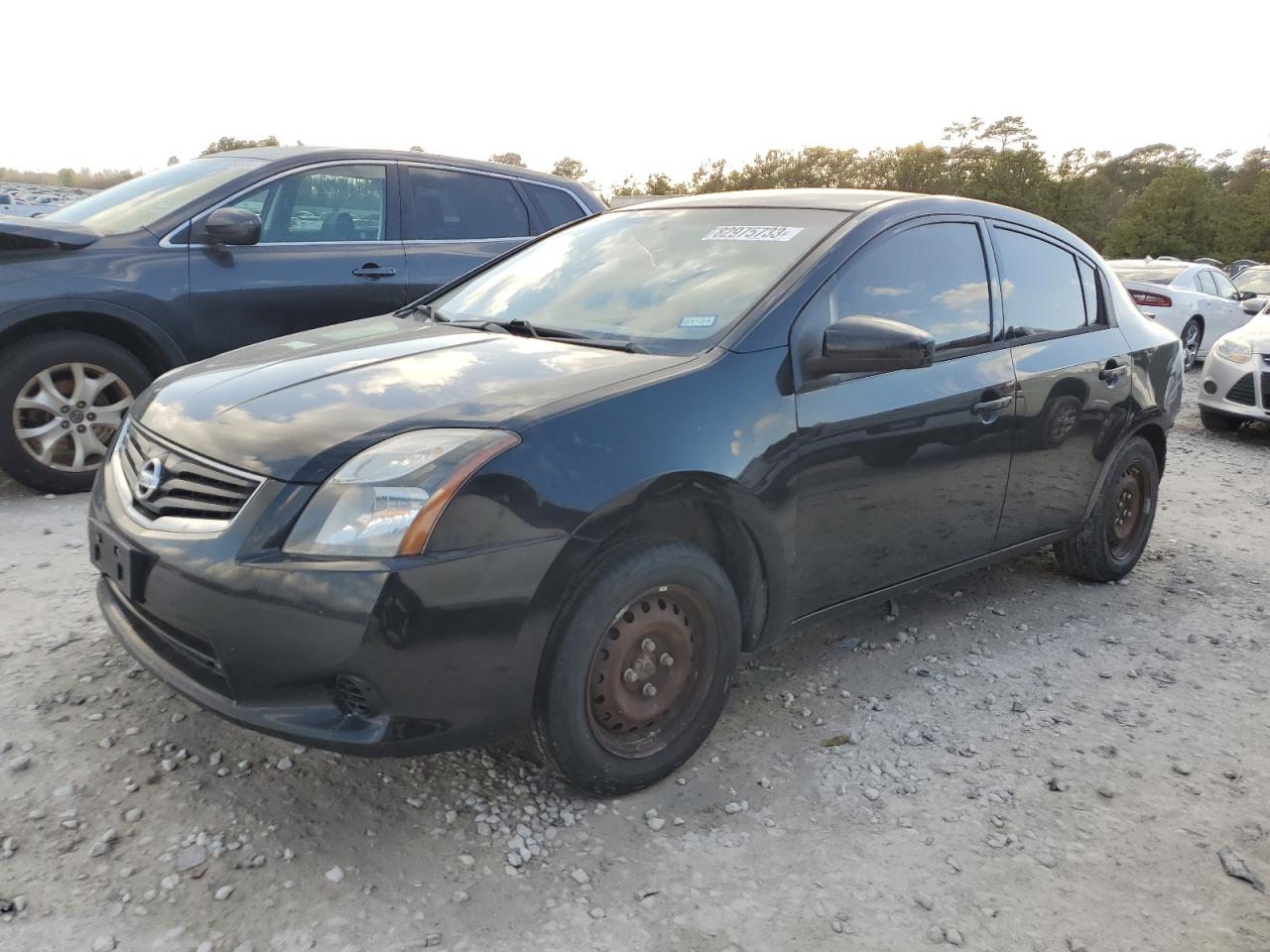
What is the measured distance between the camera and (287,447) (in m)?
2.43

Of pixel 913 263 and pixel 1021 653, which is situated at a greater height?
pixel 913 263

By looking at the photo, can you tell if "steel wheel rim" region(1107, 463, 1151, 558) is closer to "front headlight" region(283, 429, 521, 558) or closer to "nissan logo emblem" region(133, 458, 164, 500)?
"front headlight" region(283, 429, 521, 558)

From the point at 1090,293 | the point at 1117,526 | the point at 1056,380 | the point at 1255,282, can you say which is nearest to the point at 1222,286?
the point at 1255,282

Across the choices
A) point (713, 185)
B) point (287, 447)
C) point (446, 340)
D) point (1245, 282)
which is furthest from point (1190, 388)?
point (713, 185)

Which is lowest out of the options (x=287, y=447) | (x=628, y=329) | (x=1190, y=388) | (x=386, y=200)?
(x=1190, y=388)

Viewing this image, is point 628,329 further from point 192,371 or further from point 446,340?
point 192,371

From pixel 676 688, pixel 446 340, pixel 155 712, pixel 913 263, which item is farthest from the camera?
pixel 913 263

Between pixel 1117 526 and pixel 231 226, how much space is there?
14.4 feet

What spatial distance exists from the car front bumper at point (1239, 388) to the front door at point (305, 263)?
723 cm

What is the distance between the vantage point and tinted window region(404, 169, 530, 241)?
5969 mm

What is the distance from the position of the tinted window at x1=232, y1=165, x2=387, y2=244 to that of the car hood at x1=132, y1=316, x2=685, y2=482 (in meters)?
2.50

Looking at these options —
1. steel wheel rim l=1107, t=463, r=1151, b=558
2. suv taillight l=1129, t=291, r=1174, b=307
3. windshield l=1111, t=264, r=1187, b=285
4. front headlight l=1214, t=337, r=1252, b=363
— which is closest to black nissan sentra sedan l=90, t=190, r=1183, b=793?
steel wheel rim l=1107, t=463, r=1151, b=558

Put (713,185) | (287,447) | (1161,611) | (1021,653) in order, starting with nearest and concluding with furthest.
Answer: (287,447) → (1021,653) → (1161,611) → (713,185)

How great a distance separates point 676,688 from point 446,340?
1.29 metres
